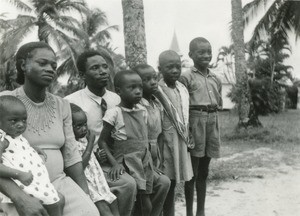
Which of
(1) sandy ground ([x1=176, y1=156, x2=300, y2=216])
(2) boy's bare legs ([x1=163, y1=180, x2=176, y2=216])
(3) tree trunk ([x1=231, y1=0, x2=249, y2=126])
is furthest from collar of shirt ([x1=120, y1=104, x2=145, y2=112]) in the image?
(3) tree trunk ([x1=231, y1=0, x2=249, y2=126])

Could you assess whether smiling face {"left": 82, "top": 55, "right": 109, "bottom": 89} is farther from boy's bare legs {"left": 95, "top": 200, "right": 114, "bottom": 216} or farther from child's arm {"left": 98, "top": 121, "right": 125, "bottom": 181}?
boy's bare legs {"left": 95, "top": 200, "right": 114, "bottom": 216}

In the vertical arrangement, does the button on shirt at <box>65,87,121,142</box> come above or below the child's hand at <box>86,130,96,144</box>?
above

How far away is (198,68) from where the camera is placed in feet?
14.9

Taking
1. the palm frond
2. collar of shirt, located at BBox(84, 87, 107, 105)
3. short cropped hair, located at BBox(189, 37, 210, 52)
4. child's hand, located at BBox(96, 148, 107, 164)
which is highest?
the palm frond

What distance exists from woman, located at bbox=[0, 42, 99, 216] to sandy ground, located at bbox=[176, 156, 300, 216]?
8.65ft

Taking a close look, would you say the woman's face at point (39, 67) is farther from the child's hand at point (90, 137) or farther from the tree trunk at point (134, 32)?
the tree trunk at point (134, 32)

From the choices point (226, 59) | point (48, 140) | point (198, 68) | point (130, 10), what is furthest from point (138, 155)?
point (226, 59)

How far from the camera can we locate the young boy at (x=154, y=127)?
141 inches

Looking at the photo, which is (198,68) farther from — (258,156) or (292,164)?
(258,156)

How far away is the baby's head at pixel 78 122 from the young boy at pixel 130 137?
218 mm

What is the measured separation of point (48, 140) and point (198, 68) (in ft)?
7.42

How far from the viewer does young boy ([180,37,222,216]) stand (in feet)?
14.5

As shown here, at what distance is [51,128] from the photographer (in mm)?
2818

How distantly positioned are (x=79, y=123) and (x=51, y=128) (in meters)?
0.39
